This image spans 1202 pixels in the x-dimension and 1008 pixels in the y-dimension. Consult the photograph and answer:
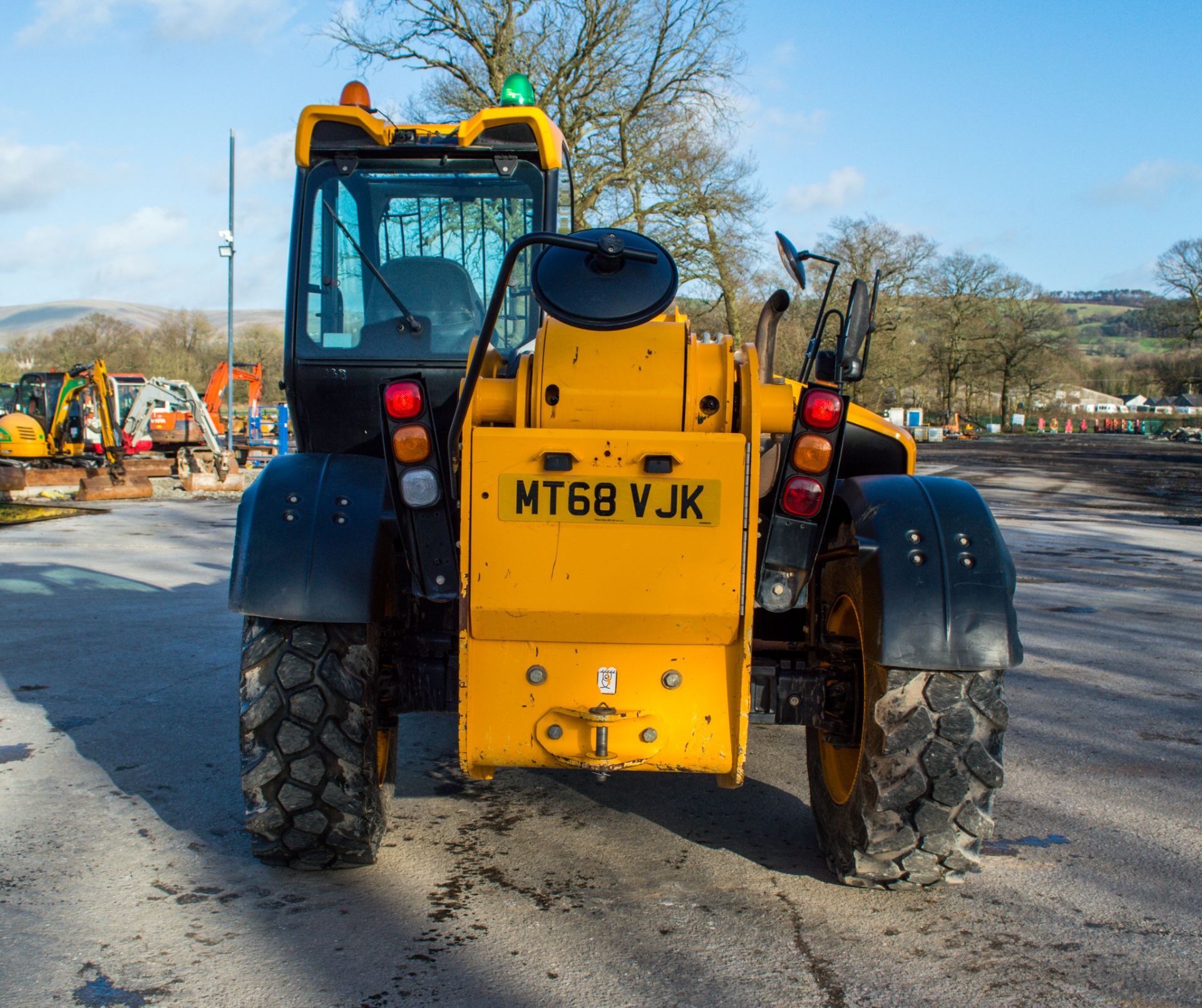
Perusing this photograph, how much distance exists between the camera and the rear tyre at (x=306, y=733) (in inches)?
123

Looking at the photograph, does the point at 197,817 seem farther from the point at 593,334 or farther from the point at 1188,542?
the point at 1188,542

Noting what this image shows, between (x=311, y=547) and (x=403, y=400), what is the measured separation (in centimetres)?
55

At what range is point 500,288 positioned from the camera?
2654 millimetres

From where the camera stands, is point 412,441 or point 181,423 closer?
point 412,441

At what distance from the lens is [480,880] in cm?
329

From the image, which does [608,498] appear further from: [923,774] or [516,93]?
[516,93]

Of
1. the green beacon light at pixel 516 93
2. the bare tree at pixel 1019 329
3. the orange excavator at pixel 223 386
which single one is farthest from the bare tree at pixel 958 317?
the green beacon light at pixel 516 93

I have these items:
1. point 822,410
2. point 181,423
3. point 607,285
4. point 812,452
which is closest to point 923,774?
point 812,452

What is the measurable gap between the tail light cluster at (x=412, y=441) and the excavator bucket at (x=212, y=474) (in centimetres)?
1761

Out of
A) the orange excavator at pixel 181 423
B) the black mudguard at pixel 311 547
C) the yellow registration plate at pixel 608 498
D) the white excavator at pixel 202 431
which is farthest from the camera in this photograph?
the orange excavator at pixel 181 423

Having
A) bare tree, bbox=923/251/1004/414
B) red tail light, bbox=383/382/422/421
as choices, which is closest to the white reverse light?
red tail light, bbox=383/382/422/421

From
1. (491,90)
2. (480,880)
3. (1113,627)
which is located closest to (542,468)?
(480,880)

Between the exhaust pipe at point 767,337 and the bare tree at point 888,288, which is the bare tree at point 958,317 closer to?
the bare tree at point 888,288

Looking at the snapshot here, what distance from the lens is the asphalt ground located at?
8.82 feet
